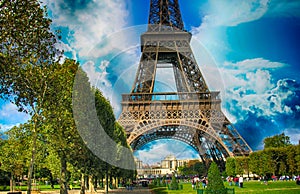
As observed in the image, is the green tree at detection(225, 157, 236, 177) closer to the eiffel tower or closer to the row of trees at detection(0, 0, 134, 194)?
the eiffel tower

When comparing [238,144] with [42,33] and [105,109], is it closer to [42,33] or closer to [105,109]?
[105,109]

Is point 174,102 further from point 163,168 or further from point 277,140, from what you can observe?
point 163,168

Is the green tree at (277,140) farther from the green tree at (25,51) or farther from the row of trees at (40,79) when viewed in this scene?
the green tree at (25,51)

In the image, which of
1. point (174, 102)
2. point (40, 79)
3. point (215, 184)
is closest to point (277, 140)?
point (174, 102)

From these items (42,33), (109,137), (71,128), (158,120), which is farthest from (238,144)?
(42,33)

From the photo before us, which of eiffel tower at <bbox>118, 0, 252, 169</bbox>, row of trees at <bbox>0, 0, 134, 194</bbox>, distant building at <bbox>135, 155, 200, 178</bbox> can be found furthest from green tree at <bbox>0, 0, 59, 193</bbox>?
distant building at <bbox>135, 155, 200, 178</bbox>

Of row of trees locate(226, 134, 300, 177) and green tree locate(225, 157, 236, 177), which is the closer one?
row of trees locate(226, 134, 300, 177)

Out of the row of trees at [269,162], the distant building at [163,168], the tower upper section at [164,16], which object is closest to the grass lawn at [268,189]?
the row of trees at [269,162]
